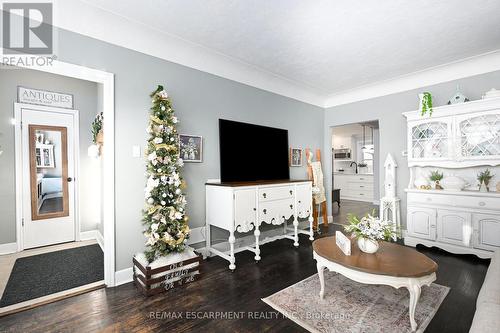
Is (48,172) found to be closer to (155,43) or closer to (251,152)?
(155,43)

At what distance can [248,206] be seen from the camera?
303 centimetres

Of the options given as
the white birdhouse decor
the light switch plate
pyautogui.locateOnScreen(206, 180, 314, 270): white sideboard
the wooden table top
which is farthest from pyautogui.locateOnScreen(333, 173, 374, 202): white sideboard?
the light switch plate

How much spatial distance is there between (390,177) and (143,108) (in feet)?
13.3

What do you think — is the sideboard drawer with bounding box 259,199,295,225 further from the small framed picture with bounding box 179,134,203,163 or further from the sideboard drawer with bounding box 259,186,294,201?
the small framed picture with bounding box 179,134,203,163

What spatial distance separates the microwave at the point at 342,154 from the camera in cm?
930

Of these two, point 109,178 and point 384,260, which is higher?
point 109,178

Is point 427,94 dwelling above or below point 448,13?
below

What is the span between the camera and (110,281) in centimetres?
249

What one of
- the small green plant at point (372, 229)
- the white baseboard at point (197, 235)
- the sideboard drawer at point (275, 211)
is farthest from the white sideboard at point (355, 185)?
the white baseboard at point (197, 235)

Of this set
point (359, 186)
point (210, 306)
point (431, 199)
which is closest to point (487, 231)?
point (431, 199)

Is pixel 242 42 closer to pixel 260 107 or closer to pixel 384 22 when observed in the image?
pixel 260 107

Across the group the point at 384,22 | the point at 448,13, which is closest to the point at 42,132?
the point at 384,22

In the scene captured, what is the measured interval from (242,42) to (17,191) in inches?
151

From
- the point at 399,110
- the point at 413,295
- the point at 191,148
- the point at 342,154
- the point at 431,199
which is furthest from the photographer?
the point at 342,154
